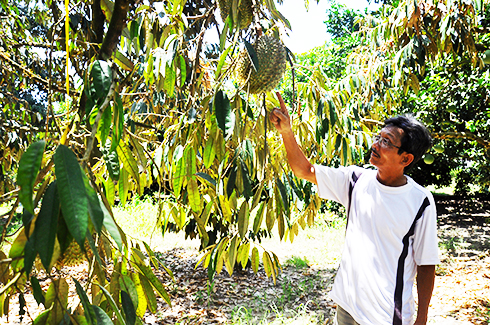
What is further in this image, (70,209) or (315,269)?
(315,269)

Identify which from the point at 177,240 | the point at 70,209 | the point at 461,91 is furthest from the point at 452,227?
the point at 70,209


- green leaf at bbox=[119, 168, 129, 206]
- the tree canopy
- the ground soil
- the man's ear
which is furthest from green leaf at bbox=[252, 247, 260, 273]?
the ground soil

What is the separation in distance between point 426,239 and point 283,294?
261 centimetres

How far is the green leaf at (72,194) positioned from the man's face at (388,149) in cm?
130

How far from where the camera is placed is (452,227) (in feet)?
22.1

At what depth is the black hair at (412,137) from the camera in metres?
1.51

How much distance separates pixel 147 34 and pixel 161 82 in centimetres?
40

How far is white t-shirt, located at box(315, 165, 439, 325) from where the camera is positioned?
1.39 m

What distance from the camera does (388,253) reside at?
1429mm

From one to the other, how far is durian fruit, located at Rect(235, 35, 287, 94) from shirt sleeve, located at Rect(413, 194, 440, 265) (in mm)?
813

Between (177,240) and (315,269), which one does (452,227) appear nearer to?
(315,269)

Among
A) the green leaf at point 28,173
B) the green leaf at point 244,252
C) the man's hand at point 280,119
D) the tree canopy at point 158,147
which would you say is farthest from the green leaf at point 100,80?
the man's hand at point 280,119

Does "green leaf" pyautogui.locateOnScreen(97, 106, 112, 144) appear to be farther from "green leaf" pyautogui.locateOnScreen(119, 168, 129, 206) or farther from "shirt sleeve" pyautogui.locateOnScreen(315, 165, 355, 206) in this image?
"shirt sleeve" pyautogui.locateOnScreen(315, 165, 355, 206)

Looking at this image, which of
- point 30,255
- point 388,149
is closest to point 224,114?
point 30,255
